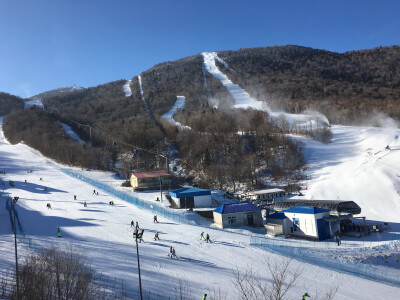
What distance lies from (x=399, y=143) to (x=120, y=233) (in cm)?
4161

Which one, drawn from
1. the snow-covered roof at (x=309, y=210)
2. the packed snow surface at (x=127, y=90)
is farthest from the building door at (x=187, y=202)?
the packed snow surface at (x=127, y=90)

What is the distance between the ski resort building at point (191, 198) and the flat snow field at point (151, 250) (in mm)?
4517

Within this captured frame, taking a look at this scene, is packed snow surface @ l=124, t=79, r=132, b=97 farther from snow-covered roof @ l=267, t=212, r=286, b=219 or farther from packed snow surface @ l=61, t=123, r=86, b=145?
snow-covered roof @ l=267, t=212, r=286, b=219

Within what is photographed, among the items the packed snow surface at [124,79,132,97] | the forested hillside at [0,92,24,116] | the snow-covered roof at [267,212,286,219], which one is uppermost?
the packed snow surface at [124,79,132,97]

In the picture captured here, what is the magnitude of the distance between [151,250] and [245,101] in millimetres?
75399

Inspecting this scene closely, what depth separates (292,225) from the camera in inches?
926

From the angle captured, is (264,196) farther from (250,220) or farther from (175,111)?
(175,111)

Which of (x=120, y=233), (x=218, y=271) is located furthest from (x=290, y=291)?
(x=120, y=233)

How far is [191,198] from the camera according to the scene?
98.7 feet

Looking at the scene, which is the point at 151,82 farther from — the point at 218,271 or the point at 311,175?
the point at 218,271

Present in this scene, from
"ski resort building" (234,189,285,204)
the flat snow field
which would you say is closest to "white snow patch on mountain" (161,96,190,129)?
"ski resort building" (234,189,285,204)

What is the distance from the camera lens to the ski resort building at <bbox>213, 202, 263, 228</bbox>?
24.1 metres

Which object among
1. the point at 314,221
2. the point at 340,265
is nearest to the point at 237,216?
the point at 314,221

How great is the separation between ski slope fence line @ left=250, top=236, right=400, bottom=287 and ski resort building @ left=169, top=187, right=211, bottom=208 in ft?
40.3
